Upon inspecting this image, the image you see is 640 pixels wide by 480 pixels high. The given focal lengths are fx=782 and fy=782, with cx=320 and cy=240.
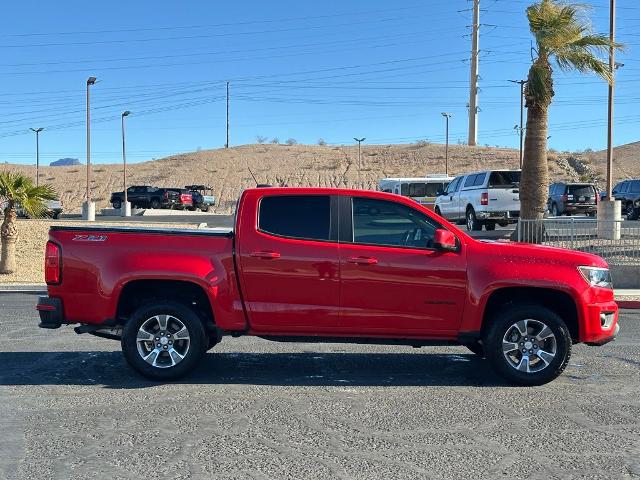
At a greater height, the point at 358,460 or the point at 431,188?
the point at 431,188

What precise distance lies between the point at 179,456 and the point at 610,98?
20.8 meters

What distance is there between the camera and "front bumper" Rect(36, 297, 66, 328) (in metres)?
7.79

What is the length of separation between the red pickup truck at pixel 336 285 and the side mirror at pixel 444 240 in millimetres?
14

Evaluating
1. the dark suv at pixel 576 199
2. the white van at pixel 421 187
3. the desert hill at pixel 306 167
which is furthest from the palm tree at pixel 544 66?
the desert hill at pixel 306 167

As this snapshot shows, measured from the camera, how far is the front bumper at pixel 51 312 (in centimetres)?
779

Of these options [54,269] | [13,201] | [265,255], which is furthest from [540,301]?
[13,201]

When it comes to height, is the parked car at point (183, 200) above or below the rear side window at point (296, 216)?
above

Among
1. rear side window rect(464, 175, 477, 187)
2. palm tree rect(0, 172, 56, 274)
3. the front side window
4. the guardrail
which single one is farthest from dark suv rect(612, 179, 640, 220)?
→ the front side window

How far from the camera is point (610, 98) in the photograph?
23094mm

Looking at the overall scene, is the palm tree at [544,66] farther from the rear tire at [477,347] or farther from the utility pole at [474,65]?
the utility pole at [474,65]

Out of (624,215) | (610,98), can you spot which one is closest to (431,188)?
(624,215)

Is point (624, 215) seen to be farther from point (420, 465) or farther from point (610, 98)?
point (420, 465)

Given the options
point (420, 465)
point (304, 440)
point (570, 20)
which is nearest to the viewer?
point (420, 465)

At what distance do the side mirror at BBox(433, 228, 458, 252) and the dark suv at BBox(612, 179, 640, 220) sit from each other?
1110 inches
